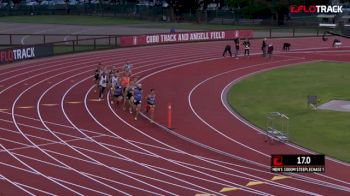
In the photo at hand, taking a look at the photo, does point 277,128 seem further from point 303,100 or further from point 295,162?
point 295,162

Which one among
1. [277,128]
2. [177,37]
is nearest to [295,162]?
[277,128]

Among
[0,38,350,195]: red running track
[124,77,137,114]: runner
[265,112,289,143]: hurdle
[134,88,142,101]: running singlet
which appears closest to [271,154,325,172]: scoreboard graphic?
[0,38,350,195]: red running track

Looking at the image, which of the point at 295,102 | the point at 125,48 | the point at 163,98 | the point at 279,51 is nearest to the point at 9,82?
the point at 163,98

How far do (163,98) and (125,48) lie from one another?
2319cm

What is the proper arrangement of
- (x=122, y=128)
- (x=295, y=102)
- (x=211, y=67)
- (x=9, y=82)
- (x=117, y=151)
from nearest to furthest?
(x=117, y=151), (x=122, y=128), (x=295, y=102), (x=9, y=82), (x=211, y=67)

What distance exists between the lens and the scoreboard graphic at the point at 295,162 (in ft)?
45.6

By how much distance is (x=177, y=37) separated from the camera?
57.1 meters

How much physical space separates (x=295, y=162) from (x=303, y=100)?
48.5 feet

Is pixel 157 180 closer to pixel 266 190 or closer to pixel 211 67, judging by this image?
pixel 266 190

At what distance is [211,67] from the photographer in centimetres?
4131

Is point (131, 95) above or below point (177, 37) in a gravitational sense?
below

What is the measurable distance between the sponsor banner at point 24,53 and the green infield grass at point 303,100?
51.8 ft

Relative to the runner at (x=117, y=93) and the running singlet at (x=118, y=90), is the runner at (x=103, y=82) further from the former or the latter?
the running singlet at (x=118, y=90)

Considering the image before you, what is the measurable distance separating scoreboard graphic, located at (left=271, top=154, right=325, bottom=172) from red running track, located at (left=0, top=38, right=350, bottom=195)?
1.28m
